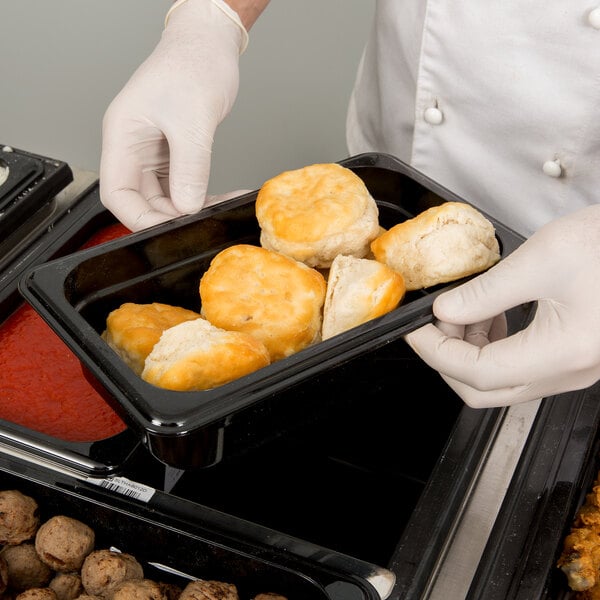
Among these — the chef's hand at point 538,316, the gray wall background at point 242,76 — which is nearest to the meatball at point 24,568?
the chef's hand at point 538,316

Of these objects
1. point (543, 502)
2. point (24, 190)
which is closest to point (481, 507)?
point (543, 502)

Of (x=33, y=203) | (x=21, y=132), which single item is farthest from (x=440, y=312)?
(x=21, y=132)

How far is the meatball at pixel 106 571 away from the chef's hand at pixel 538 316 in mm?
561

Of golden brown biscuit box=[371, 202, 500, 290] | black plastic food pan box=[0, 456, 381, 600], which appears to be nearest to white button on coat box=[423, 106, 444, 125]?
golden brown biscuit box=[371, 202, 500, 290]

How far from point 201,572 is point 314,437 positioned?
0.31 m

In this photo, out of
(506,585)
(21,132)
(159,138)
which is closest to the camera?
(506,585)

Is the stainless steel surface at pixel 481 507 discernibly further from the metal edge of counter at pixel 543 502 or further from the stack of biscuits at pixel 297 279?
the stack of biscuits at pixel 297 279

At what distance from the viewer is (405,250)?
118 cm

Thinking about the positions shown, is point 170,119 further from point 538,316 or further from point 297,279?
point 538,316

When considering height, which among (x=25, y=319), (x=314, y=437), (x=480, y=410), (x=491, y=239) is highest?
(x=25, y=319)

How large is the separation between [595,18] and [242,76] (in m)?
2.01

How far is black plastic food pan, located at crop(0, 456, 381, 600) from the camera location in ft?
3.26

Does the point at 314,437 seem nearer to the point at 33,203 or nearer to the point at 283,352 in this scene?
the point at 283,352

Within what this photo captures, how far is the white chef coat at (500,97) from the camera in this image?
4.60 ft
